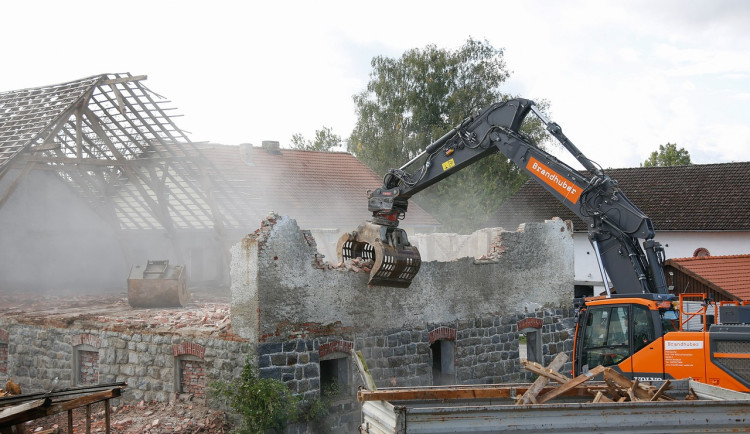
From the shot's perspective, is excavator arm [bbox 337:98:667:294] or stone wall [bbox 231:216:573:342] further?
stone wall [bbox 231:216:573:342]

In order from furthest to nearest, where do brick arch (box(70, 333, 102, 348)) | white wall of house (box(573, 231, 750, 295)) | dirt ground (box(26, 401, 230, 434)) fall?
white wall of house (box(573, 231, 750, 295))
brick arch (box(70, 333, 102, 348))
dirt ground (box(26, 401, 230, 434))

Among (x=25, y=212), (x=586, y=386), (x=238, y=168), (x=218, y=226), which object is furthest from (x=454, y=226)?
(x=586, y=386)

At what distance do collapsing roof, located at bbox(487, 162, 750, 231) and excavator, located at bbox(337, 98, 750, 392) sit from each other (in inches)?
720

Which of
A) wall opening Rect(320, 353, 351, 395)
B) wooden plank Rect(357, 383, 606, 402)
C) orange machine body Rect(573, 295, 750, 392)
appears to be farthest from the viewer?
wall opening Rect(320, 353, 351, 395)

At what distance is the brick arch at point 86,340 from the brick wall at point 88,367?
253mm

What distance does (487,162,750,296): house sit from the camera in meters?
29.5

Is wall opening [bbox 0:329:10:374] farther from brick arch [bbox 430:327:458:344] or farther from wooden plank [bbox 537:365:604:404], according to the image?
wooden plank [bbox 537:365:604:404]

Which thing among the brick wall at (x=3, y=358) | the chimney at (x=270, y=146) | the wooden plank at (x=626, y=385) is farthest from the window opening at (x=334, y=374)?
the chimney at (x=270, y=146)

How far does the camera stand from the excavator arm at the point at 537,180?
1184 cm

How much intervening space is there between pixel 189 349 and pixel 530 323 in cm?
779

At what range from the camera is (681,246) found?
30484mm

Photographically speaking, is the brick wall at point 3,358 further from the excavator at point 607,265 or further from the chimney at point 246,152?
the chimney at point 246,152

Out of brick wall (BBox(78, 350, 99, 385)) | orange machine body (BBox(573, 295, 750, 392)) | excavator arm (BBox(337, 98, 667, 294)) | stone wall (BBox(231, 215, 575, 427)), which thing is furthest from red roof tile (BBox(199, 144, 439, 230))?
orange machine body (BBox(573, 295, 750, 392))

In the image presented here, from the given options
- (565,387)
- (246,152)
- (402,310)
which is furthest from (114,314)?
(246,152)
